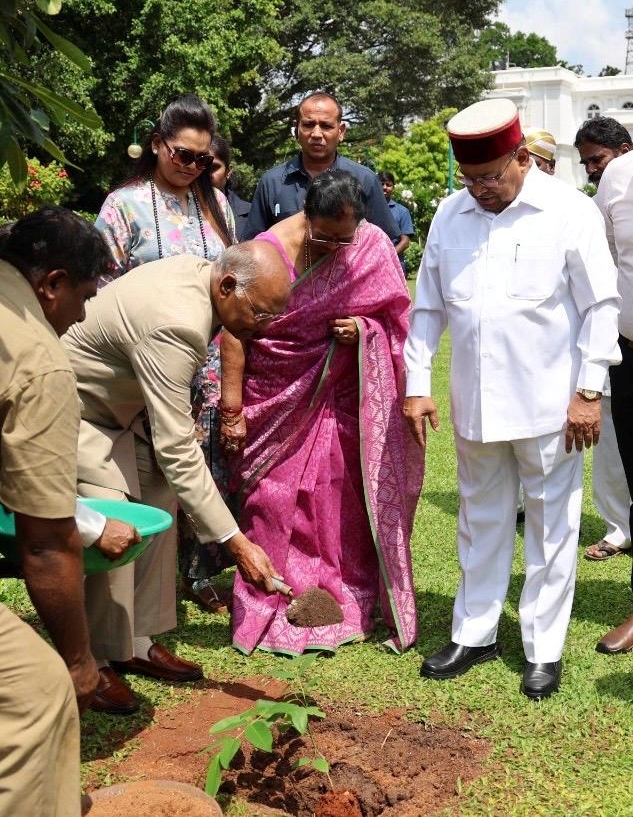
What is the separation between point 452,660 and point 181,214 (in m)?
2.41

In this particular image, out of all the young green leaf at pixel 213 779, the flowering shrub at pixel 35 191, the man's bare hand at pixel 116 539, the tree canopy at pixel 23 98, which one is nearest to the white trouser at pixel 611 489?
the young green leaf at pixel 213 779

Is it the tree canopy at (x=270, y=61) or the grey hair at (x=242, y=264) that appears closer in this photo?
the grey hair at (x=242, y=264)

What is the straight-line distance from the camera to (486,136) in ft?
12.9

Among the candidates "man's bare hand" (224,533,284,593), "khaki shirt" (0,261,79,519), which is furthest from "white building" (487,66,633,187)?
"khaki shirt" (0,261,79,519)

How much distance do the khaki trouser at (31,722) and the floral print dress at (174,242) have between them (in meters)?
2.57

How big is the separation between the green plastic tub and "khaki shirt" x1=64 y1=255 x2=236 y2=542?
0.64 ft

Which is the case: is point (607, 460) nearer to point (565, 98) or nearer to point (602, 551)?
point (602, 551)

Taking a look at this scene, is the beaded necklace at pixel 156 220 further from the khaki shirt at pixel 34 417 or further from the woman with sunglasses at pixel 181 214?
the khaki shirt at pixel 34 417

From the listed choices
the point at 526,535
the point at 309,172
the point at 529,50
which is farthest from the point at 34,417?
the point at 529,50

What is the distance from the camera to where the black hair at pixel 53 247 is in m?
2.81

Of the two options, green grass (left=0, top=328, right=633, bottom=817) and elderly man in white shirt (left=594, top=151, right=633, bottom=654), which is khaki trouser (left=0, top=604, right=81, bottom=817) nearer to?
green grass (left=0, top=328, right=633, bottom=817)

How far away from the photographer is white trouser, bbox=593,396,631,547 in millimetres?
6098

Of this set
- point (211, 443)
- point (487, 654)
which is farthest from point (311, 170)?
point (487, 654)

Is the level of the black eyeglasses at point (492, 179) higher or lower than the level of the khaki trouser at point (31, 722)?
higher
